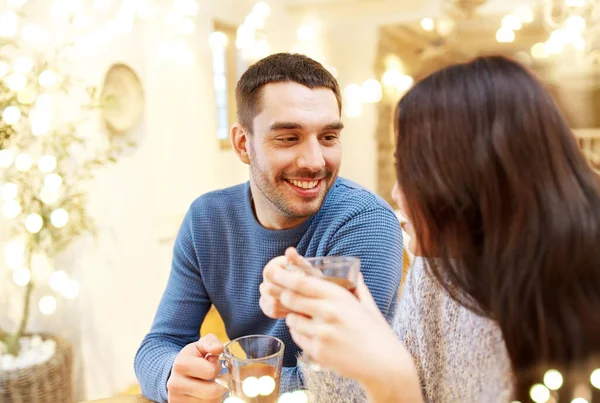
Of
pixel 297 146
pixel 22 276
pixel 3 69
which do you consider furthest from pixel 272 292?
pixel 3 69

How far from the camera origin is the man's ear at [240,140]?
1.49 m

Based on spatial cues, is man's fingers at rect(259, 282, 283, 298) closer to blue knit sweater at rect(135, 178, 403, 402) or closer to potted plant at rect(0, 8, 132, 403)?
blue knit sweater at rect(135, 178, 403, 402)

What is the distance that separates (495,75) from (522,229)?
9.7 inches

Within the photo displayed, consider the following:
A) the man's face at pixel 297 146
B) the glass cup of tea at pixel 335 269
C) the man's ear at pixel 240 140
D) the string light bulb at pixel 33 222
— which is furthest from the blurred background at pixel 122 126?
the man's ear at pixel 240 140

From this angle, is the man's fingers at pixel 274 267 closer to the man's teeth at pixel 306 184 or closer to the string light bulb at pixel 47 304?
the man's teeth at pixel 306 184

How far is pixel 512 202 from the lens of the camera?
73 cm

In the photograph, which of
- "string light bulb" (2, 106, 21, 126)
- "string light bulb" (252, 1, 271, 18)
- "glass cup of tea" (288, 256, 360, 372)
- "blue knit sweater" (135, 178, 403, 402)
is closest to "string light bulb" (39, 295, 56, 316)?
"string light bulb" (2, 106, 21, 126)

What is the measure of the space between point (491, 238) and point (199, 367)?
61cm

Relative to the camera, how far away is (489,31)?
4512 millimetres

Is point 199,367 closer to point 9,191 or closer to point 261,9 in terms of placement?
point 9,191

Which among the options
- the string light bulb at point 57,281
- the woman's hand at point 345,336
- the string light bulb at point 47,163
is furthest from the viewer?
the string light bulb at point 57,281

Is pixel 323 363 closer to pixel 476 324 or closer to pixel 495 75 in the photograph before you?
pixel 476 324

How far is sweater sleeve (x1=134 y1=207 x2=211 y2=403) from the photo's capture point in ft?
3.86

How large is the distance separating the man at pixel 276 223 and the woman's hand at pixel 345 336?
477 mm
